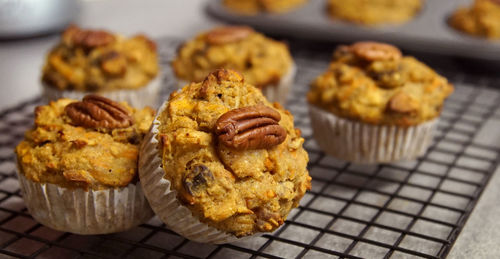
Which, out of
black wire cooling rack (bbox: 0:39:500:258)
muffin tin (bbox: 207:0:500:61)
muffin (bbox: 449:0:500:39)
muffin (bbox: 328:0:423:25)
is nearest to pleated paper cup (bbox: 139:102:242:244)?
black wire cooling rack (bbox: 0:39:500:258)

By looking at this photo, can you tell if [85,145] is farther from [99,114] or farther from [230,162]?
[230,162]

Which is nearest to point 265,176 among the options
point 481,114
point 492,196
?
point 492,196

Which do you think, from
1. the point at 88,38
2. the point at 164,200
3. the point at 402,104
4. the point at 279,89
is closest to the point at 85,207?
the point at 164,200

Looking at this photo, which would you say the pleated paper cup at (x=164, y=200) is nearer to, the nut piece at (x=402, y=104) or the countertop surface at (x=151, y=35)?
the countertop surface at (x=151, y=35)

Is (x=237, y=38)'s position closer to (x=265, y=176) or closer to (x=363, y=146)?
(x=363, y=146)

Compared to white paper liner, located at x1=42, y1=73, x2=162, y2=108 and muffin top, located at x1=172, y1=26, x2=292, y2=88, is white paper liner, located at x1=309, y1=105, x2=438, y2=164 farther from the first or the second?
white paper liner, located at x1=42, y1=73, x2=162, y2=108
